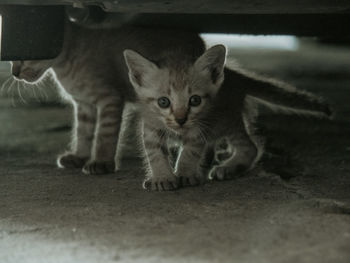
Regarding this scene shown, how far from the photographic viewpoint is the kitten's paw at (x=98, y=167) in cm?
293

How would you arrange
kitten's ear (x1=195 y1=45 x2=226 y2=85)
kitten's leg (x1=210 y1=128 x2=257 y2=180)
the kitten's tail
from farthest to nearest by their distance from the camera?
the kitten's tail < kitten's leg (x1=210 y1=128 x2=257 y2=180) < kitten's ear (x1=195 y1=45 x2=226 y2=85)

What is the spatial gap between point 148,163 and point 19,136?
1.28 meters

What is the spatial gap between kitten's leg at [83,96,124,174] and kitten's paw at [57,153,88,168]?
95 millimetres

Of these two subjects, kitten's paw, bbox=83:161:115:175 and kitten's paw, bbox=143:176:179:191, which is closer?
kitten's paw, bbox=143:176:179:191

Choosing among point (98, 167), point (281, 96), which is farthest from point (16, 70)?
point (281, 96)

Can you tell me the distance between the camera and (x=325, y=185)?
8.41ft

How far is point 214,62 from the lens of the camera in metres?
2.73

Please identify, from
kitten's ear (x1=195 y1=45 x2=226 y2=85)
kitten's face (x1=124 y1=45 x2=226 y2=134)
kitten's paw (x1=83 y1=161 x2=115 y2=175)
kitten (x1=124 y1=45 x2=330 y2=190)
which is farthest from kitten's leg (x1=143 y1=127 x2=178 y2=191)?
kitten's ear (x1=195 y1=45 x2=226 y2=85)

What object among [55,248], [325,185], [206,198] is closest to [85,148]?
[206,198]

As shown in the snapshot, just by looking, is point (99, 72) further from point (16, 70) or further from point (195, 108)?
point (195, 108)

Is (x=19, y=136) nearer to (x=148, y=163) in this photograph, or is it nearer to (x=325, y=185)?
(x=148, y=163)

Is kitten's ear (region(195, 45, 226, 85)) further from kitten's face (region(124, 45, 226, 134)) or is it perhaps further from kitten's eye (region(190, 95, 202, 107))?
kitten's eye (region(190, 95, 202, 107))

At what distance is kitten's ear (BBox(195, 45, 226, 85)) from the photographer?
2.69 m

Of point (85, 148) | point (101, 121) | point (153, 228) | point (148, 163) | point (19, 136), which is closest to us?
Result: point (153, 228)
